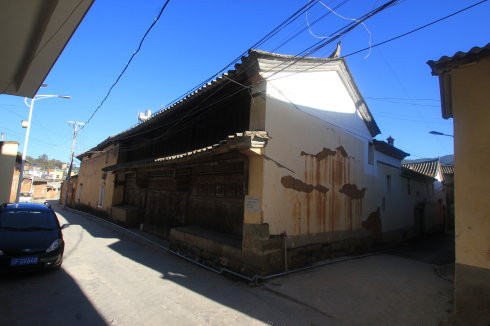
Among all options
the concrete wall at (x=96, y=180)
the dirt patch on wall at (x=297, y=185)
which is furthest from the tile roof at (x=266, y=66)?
the concrete wall at (x=96, y=180)

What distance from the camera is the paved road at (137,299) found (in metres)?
3.83

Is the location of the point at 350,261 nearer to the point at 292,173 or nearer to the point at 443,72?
the point at 292,173

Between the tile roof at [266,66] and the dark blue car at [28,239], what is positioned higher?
the tile roof at [266,66]

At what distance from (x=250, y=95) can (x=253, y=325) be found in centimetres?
490

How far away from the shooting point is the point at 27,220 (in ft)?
19.9

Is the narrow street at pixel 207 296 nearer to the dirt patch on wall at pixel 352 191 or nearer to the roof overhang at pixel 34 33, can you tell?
the dirt patch on wall at pixel 352 191

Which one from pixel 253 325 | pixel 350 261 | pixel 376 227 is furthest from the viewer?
pixel 376 227

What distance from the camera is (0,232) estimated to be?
17.8 ft

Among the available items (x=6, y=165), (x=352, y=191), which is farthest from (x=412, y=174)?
(x=6, y=165)

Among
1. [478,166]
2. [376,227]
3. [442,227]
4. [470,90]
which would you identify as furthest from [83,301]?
[442,227]

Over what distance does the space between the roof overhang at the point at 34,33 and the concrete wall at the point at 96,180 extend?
472 inches

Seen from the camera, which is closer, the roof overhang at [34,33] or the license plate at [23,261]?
the roof overhang at [34,33]

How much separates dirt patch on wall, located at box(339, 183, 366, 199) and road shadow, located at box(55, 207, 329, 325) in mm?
4636

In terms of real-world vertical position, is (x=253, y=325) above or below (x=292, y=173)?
below
